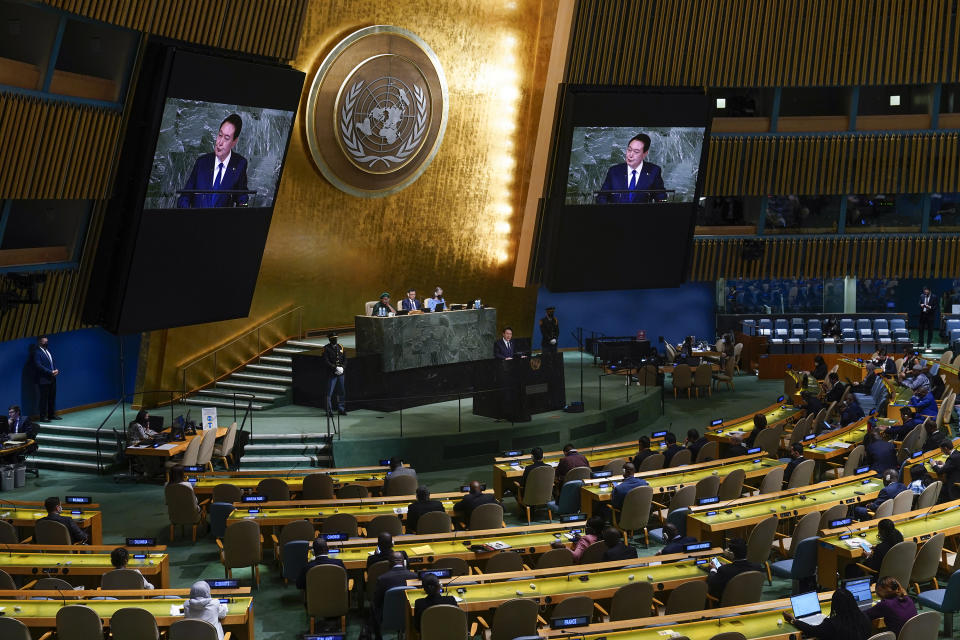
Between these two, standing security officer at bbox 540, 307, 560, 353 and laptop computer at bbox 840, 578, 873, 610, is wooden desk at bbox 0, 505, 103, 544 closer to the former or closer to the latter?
laptop computer at bbox 840, 578, 873, 610

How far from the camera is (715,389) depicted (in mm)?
25203

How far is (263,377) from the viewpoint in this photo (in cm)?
2164

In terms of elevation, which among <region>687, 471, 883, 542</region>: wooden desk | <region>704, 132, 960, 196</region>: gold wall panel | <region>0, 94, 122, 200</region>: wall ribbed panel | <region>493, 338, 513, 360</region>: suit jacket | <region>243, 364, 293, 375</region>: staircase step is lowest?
<region>687, 471, 883, 542</region>: wooden desk

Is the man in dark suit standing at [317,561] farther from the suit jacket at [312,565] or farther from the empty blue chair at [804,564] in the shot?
the empty blue chair at [804,564]

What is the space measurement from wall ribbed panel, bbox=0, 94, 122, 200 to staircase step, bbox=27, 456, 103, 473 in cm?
444

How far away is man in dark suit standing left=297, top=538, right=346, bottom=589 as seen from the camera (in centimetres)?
1065

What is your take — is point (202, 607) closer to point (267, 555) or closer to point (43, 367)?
point (267, 555)

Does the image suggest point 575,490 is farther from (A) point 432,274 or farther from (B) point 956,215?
(B) point 956,215

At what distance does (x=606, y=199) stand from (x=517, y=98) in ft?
11.1

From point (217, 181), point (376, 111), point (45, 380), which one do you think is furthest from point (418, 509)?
point (376, 111)

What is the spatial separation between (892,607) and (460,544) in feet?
14.7

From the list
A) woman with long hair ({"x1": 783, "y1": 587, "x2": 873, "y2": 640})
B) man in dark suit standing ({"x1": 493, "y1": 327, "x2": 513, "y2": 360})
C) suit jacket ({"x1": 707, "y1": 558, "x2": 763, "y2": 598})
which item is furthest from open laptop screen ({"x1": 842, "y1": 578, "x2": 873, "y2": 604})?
man in dark suit standing ({"x1": 493, "y1": 327, "x2": 513, "y2": 360})

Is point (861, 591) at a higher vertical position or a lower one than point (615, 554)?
higher

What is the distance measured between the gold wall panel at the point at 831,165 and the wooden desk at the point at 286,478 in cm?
1396
